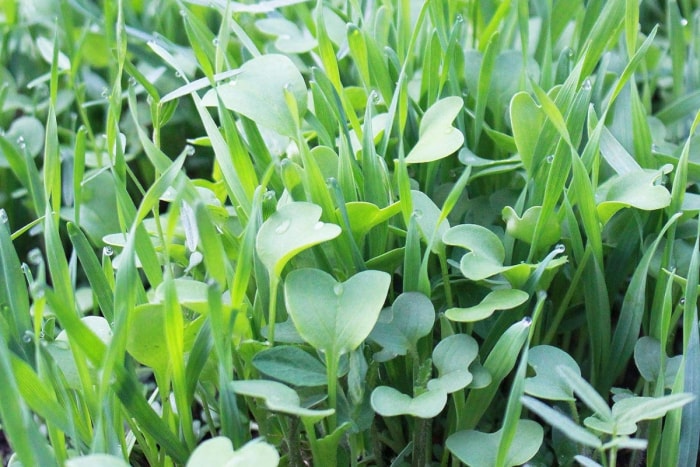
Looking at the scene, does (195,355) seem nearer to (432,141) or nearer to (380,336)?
(380,336)

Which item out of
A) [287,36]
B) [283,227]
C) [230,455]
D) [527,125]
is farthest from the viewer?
[287,36]

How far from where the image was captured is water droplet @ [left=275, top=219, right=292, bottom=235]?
0.56 metres

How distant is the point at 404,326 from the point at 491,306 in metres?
0.07

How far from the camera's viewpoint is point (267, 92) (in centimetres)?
65

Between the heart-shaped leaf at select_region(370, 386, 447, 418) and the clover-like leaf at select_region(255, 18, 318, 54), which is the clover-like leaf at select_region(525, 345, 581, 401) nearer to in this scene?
the heart-shaped leaf at select_region(370, 386, 447, 418)

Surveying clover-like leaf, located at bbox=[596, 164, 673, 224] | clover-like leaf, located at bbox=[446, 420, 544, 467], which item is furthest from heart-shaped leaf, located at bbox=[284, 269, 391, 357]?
clover-like leaf, located at bbox=[596, 164, 673, 224]

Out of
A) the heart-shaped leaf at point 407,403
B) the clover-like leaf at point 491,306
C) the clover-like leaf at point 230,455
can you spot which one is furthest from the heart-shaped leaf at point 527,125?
the clover-like leaf at point 230,455

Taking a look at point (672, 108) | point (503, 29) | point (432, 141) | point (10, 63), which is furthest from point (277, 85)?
point (10, 63)

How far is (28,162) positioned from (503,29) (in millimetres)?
524

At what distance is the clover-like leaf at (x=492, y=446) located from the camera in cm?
55

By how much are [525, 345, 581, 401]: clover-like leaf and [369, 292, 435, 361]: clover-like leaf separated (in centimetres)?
8

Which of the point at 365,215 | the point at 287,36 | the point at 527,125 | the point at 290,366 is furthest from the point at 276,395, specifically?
the point at 287,36

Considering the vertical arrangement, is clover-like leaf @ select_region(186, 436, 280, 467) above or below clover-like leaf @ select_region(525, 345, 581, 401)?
above

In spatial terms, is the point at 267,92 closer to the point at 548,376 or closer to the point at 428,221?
the point at 428,221
